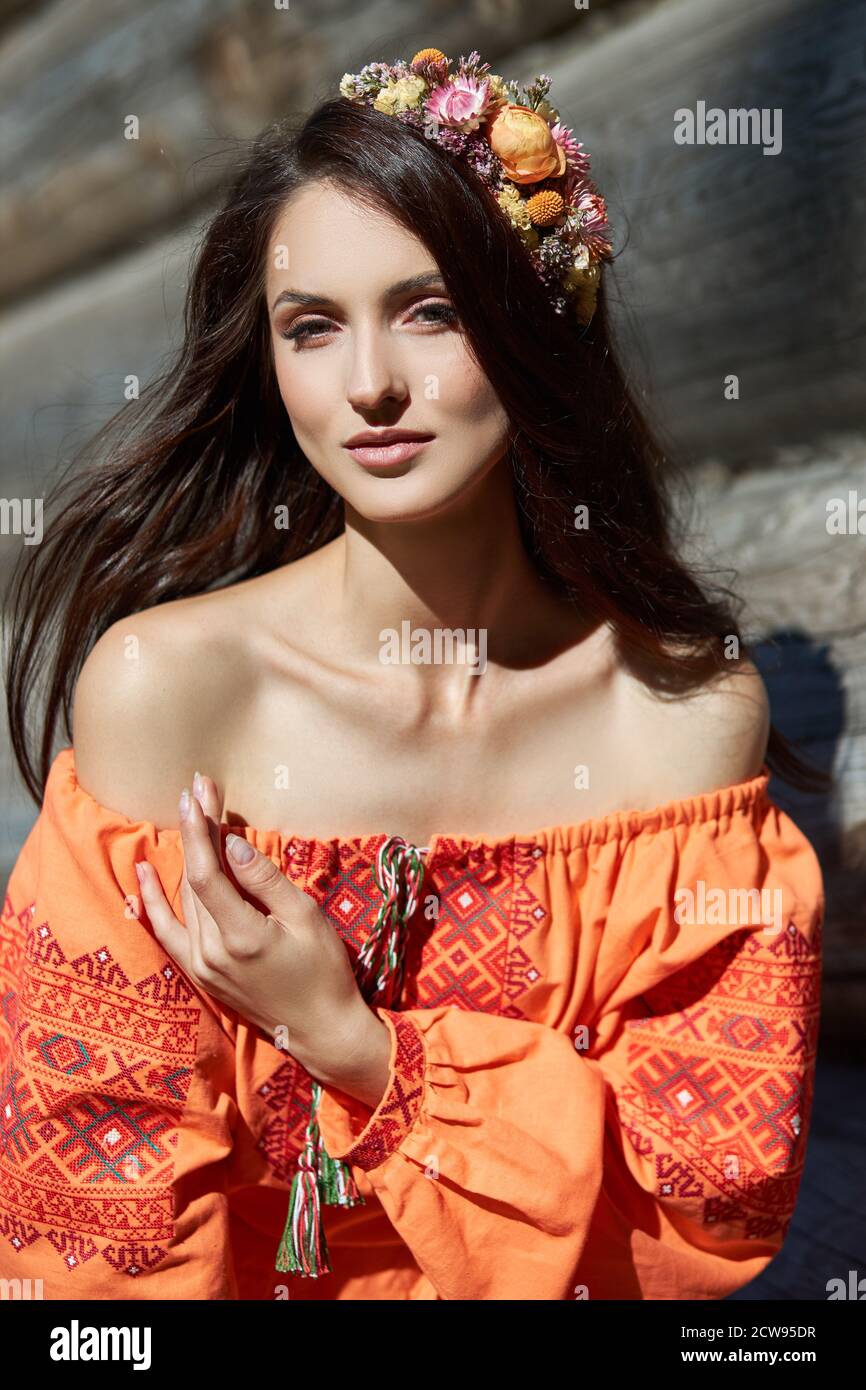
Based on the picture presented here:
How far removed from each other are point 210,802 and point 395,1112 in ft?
1.36

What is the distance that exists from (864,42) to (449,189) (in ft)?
3.58

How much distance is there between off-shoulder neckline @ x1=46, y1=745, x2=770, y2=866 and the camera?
1707 mm

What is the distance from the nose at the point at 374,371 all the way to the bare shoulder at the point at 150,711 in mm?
373

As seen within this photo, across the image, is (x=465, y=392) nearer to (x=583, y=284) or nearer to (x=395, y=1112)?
(x=583, y=284)

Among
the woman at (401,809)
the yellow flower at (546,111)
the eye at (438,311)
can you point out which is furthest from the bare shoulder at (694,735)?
the yellow flower at (546,111)

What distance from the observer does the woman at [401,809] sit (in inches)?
63.3

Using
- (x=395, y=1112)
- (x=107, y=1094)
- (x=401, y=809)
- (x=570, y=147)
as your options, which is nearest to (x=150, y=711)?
(x=401, y=809)

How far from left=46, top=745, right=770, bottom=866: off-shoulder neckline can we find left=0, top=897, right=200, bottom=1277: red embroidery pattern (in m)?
0.15

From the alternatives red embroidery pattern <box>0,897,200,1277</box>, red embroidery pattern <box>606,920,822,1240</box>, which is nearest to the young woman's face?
red embroidery pattern <box>0,897,200,1277</box>

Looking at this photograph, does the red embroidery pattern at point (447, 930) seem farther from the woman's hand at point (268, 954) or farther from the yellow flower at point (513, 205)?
the yellow flower at point (513, 205)

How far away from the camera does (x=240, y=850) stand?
1.62 metres

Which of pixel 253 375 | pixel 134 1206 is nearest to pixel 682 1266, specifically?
pixel 134 1206

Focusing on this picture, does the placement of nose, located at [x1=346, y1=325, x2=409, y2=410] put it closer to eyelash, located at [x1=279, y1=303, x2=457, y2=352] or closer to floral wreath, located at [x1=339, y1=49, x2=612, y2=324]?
eyelash, located at [x1=279, y1=303, x2=457, y2=352]

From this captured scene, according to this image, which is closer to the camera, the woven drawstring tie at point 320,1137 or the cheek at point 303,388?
the cheek at point 303,388
